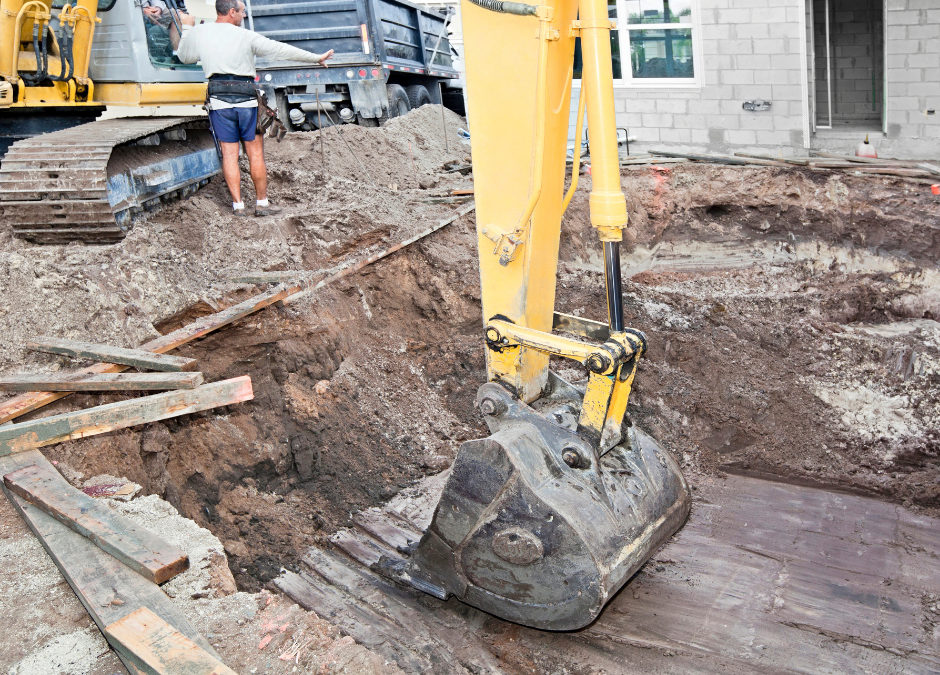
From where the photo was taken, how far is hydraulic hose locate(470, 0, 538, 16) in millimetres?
2676

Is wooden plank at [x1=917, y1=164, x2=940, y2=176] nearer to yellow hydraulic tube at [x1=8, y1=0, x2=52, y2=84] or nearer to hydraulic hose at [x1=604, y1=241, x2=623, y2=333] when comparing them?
hydraulic hose at [x1=604, y1=241, x2=623, y2=333]

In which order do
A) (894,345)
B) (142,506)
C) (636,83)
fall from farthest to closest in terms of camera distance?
(636,83), (894,345), (142,506)

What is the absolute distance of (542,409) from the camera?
3266 mm

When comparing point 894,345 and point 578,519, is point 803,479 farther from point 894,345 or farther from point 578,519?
point 578,519

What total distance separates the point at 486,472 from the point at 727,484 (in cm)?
202

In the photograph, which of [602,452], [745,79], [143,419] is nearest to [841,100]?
[745,79]

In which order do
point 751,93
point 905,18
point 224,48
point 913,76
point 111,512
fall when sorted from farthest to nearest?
point 751,93
point 913,76
point 905,18
point 224,48
point 111,512

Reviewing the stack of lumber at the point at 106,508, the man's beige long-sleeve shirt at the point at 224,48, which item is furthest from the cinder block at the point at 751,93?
the stack of lumber at the point at 106,508

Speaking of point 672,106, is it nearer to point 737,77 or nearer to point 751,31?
point 737,77

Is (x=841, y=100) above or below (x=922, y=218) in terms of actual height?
above

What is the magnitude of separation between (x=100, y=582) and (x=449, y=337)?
3340mm

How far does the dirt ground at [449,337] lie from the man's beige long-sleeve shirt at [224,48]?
47.1 inches

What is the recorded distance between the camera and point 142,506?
10.4 ft

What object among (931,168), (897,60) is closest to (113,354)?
(931,168)
